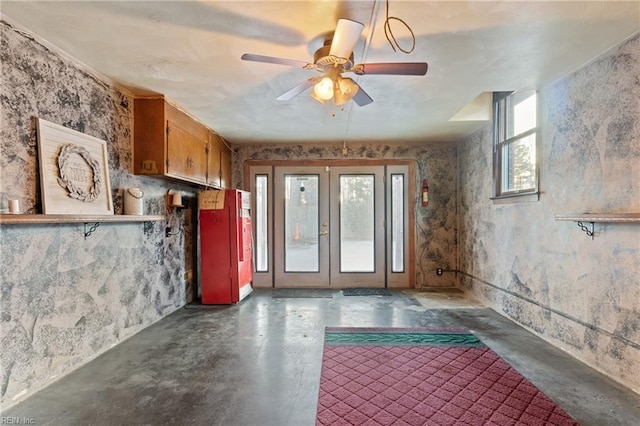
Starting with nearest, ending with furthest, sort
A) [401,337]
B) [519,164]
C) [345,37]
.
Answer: [345,37]
[401,337]
[519,164]

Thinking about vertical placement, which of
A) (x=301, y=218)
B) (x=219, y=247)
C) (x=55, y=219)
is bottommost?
(x=219, y=247)

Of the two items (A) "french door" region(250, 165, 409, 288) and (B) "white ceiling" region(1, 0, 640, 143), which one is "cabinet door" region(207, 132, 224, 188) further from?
(B) "white ceiling" region(1, 0, 640, 143)

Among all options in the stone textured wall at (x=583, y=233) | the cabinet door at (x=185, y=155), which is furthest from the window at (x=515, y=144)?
the cabinet door at (x=185, y=155)

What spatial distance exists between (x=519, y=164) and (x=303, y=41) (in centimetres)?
291

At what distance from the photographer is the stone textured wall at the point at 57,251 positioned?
2.09m

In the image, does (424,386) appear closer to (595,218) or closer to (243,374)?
(243,374)

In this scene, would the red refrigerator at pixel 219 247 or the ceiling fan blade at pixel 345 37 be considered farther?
the red refrigerator at pixel 219 247

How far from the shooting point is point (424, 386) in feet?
7.73

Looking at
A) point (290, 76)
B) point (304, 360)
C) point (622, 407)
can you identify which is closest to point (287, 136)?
point (290, 76)

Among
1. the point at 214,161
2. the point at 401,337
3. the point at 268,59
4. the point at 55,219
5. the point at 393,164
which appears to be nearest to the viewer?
the point at 268,59

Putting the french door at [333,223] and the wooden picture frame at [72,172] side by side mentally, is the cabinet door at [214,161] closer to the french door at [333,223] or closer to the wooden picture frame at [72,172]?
the french door at [333,223]

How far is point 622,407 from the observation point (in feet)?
6.84

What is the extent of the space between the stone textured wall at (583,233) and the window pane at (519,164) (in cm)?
26

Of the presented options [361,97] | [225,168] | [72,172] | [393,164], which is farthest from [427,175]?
[72,172]
